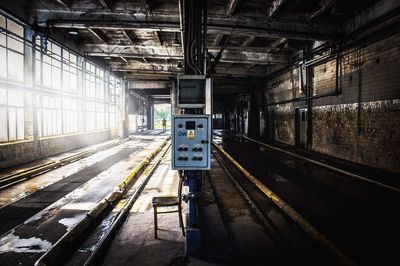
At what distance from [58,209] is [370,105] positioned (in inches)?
375

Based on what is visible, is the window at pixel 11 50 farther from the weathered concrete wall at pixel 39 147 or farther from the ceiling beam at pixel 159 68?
the ceiling beam at pixel 159 68

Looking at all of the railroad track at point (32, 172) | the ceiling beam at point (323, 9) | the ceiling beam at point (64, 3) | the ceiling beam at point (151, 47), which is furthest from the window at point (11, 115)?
the ceiling beam at point (323, 9)

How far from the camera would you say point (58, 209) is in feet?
18.2

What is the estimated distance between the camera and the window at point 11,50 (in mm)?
8959

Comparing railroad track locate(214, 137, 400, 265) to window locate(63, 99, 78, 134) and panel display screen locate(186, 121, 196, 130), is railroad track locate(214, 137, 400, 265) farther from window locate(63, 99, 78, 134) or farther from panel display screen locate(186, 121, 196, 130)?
window locate(63, 99, 78, 134)

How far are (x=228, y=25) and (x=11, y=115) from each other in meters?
8.10

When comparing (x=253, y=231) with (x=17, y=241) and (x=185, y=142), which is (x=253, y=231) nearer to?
(x=185, y=142)

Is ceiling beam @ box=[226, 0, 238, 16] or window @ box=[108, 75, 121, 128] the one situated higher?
ceiling beam @ box=[226, 0, 238, 16]

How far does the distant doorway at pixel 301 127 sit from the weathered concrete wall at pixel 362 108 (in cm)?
112

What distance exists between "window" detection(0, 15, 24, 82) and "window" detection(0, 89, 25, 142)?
0.59 m

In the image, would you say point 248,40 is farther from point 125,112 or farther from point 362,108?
point 125,112

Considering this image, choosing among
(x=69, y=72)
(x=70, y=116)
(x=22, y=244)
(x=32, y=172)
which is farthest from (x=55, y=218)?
(x=69, y=72)

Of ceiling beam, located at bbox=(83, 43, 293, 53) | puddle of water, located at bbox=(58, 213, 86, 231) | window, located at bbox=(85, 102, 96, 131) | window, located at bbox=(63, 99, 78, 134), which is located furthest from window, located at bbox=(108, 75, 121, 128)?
puddle of water, located at bbox=(58, 213, 86, 231)

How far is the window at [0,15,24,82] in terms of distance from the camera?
896 centimetres
